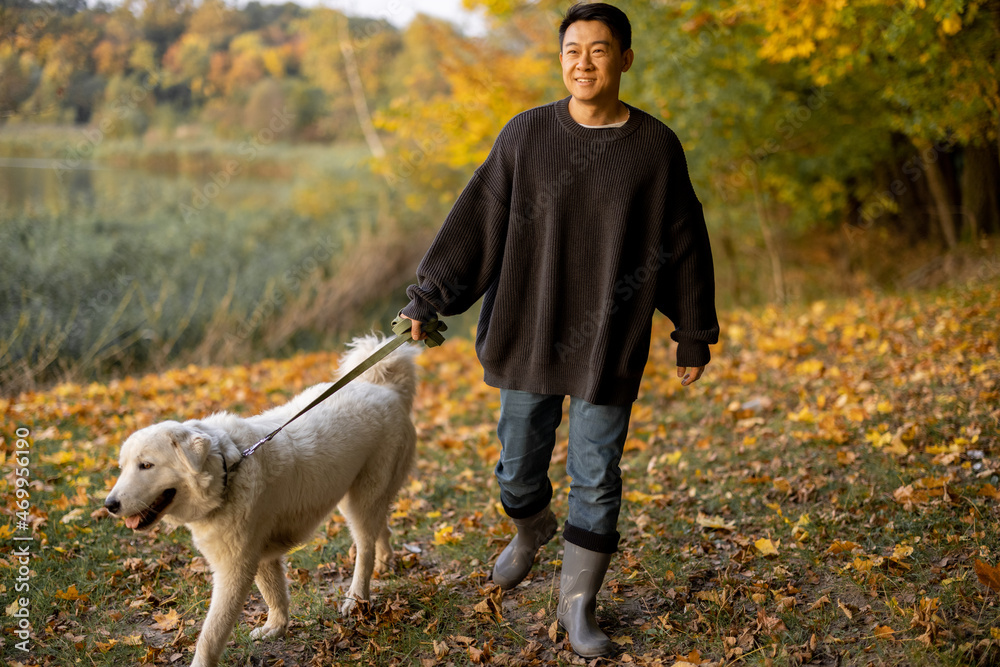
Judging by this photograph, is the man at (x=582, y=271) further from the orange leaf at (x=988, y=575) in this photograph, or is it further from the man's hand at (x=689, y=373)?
the orange leaf at (x=988, y=575)

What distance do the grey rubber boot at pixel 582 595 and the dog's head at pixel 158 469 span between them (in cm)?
138

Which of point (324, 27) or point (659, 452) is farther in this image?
point (324, 27)

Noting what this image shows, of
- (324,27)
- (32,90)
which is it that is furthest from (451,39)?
(324,27)

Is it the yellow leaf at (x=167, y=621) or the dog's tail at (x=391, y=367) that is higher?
the dog's tail at (x=391, y=367)

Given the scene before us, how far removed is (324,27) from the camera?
20781mm

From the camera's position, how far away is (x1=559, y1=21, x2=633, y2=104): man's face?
253 cm

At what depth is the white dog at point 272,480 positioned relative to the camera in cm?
248

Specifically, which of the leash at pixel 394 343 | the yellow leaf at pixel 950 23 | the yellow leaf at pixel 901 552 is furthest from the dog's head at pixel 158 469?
the yellow leaf at pixel 950 23

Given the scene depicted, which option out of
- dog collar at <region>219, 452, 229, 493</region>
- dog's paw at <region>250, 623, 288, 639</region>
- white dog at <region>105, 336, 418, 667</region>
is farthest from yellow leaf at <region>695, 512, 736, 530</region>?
dog collar at <region>219, 452, 229, 493</region>

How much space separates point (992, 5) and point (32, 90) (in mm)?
9693

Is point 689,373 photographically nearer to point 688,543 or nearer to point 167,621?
point 688,543

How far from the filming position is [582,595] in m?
2.78

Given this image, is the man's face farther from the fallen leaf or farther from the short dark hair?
the fallen leaf

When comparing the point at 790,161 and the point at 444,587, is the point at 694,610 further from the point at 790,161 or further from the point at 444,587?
the point at 790,161
